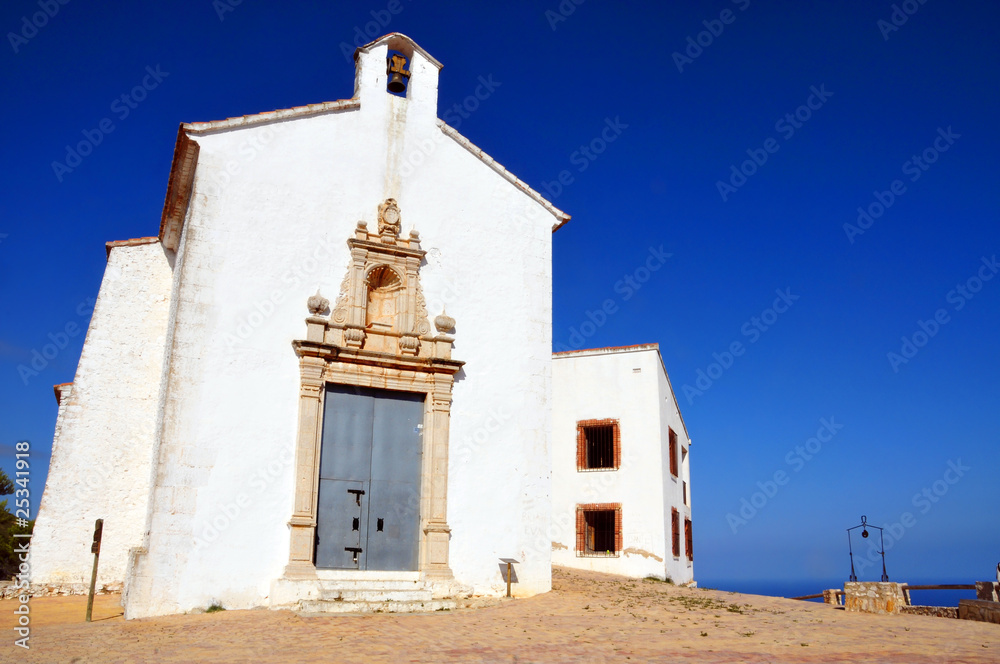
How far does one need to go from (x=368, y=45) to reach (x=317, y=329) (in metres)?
5.41

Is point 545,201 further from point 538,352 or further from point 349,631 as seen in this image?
point 349,631

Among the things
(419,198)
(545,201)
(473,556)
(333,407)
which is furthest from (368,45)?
(473,556)

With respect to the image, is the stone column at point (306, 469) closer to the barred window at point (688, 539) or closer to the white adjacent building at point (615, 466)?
the white adjacent building at point (615, 466)

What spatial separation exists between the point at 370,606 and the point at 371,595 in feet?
1.63

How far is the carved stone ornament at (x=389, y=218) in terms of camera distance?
12.9m

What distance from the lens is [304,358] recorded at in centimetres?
1177

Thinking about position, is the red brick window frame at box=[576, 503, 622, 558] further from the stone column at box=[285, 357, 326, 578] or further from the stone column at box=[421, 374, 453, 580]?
the stone column at box=[285, 357, 326, 578]

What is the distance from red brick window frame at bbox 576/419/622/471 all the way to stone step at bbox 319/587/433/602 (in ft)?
40.9

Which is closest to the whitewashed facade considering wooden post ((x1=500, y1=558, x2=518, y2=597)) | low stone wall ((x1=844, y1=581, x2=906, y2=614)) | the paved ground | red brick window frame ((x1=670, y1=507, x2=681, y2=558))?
wooden post ((x1=500, y1=558, x2=518, y2=597))

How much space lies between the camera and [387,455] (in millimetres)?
12258

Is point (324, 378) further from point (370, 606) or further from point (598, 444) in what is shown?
point (598, 444)

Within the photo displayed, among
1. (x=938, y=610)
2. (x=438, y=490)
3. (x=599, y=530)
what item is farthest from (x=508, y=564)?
(x=599, y=530)

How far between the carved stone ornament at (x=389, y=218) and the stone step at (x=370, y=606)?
5.75 meters

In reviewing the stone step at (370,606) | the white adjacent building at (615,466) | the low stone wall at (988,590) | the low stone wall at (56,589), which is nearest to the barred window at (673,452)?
the white adjacent building at (615,466)
